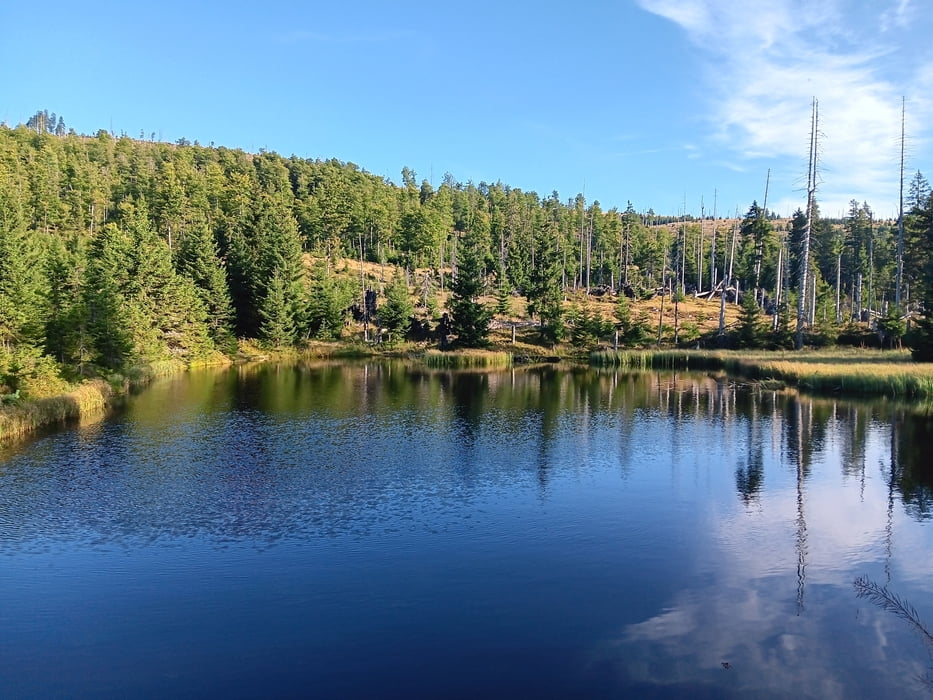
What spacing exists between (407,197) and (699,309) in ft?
227

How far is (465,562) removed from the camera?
17656 mm

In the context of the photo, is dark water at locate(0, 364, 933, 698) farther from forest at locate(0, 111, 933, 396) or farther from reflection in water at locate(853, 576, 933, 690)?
forest at locate(0, 111, 933, 396)

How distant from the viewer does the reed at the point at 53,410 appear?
31.9m

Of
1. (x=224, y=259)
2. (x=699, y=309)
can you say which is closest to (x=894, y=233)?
(x=699, y=309)

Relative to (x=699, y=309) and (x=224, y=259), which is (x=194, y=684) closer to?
(x=224, y=259)

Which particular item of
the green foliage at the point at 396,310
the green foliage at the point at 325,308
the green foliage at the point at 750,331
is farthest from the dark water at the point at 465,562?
the green foliage at the point at 325,308

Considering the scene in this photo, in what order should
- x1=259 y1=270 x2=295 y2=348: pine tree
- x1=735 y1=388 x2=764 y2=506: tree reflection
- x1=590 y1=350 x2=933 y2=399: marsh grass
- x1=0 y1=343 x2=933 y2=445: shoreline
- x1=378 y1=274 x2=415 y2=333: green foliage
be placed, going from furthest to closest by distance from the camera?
x1=378 y1=274 x2=415 y2=333: green foliage → x1=259 y1=270 x2=295 y2=348: pine tree → x1=590 y1=350 x2=933 y2=399: marsh grass → x1=0 y1=343 x2=933 y2=445: shoreline → x1=735 y1=388 x2=764 y2=506: tree reflection

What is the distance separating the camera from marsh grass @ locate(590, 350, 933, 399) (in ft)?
140

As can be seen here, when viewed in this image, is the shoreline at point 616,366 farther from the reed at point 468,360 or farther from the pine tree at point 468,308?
the pine tree at point 468,308

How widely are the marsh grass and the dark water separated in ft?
27.0

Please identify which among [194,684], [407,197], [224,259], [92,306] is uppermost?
[407,197]

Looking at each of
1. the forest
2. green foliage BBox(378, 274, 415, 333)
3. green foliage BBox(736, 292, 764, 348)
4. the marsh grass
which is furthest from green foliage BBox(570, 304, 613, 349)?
green foliage BBox(378, 274, 415, 333)

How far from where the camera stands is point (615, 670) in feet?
41.2

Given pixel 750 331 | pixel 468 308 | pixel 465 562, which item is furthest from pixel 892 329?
pixel 465 562
